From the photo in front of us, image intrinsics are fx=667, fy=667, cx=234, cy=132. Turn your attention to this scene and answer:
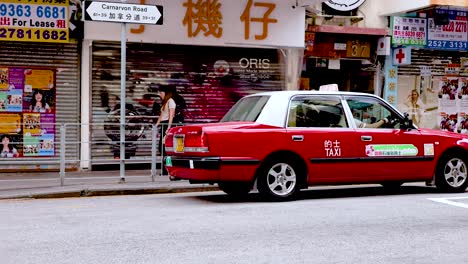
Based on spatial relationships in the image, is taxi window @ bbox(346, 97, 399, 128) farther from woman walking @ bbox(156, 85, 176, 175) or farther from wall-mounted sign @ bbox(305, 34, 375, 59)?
wall-mounted sign @ bbox(305, 34, 375, 59)

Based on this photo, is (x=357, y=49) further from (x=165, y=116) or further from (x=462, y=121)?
(x=165, y=116)

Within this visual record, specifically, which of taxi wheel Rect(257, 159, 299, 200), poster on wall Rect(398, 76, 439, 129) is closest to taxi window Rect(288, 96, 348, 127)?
taxi wheel Rect(257, 159, 299, 200)

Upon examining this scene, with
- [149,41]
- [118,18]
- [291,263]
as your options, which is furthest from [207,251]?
[149,41]

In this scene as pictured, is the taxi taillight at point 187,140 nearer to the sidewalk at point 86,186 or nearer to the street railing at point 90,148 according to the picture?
the sidewalk at point 86,186

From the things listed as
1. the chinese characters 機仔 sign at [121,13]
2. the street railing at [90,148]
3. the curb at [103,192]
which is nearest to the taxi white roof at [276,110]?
the curb at [103,192]

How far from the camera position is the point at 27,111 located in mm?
14391

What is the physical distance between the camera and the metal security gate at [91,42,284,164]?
583 inches

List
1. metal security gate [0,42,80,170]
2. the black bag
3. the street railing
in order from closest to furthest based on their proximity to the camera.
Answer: the street railing < metal security gate [0,42,80,170] < the black bag

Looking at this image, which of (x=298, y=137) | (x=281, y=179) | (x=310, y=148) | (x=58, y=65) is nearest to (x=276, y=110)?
(x=298, y=137)

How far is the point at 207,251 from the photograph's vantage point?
614cm

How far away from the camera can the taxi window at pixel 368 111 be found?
10.1 meters

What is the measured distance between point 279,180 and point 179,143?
1.55 m

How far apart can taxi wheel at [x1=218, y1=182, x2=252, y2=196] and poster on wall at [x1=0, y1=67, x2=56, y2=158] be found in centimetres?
532

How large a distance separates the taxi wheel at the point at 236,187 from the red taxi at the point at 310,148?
2 cm
